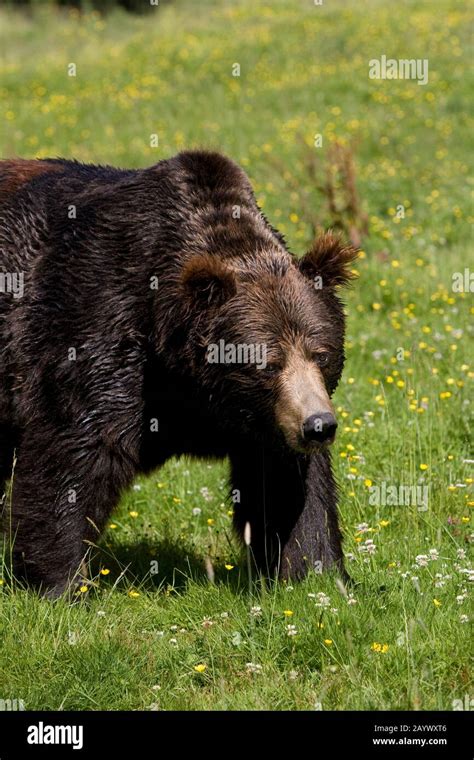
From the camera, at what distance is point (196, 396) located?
4.95 metres

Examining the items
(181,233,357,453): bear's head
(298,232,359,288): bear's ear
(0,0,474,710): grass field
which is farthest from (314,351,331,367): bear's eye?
(0,0,474,710): grass field

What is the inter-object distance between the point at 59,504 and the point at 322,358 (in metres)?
1.41

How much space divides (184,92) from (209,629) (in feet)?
54.1

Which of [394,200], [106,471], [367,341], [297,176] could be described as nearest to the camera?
[106,471]

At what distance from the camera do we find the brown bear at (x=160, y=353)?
4.78m

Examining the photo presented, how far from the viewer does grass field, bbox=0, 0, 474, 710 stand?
4.27 m

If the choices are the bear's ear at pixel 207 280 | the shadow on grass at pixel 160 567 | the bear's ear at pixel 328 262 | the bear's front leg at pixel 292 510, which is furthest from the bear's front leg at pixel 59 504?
the bear's ear at pixel 328 262

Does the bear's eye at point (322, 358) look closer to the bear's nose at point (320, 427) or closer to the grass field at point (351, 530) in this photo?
the bear's nose at point (320, 427)

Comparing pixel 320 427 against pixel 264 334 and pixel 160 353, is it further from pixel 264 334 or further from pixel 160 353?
pixel 160 353

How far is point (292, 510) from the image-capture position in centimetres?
517

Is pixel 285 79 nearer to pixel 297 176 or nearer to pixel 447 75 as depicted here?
pixel 447 75

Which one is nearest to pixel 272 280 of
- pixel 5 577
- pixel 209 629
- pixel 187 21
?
pixel 209 629

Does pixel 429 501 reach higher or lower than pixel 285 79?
lower

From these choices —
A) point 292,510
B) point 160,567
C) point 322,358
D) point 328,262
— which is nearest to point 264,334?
point 322,358
